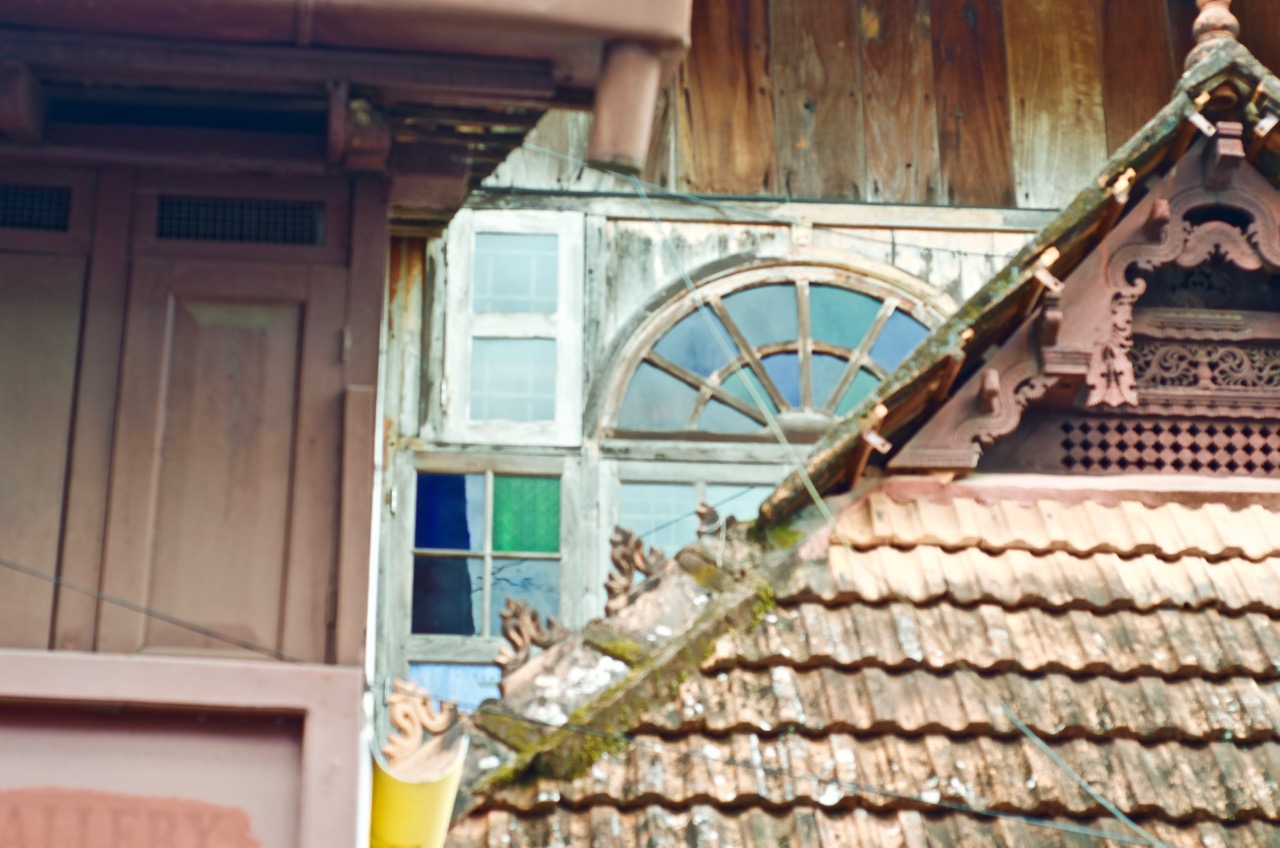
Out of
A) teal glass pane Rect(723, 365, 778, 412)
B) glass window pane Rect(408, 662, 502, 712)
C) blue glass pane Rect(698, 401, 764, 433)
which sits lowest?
glass window pane Rect(408, 662, 502, 712)

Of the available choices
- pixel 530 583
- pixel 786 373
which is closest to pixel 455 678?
pixel 530 583

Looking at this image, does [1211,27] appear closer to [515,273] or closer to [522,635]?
[522,635]

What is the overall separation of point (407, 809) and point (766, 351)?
5.80 meters

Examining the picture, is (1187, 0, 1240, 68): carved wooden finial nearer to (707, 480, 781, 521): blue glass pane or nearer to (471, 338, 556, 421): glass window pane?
(707, 480, 781, 521): blue glass pane

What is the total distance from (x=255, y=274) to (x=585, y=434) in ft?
16.6

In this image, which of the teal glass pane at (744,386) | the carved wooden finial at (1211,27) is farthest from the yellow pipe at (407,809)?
the teal glass pane at (744,386)

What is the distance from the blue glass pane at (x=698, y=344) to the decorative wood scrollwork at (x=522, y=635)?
4.53m

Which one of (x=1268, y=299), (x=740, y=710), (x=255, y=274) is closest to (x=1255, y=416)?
(x=1268, y=299)

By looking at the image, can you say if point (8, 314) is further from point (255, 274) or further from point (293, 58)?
point (293, 58)

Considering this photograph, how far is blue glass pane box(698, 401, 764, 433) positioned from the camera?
11508mm

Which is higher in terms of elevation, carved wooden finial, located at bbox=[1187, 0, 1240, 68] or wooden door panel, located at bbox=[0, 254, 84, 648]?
carved wooden finial, located at bbox=[1187, 0, 1240, 68]

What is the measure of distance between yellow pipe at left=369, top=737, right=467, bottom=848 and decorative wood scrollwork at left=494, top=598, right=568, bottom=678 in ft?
2.54

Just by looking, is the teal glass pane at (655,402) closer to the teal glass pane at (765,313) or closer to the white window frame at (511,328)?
the white window frame at (511,328)

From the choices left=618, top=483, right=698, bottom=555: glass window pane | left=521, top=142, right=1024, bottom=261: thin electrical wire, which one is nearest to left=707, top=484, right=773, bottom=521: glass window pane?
left=618, top=483, right=698, bottom=555: glass window pane
